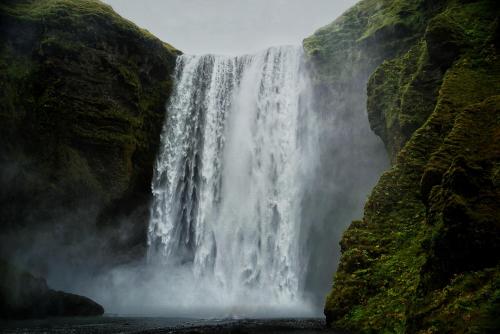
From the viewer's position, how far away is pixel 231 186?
26.6m

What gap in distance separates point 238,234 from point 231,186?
305 cm

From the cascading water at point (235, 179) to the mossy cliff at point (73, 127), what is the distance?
2089 mm

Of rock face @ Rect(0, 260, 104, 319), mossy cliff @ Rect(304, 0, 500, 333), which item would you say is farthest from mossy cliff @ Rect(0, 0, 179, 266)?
mossy cliff @ Rect(304, 0, 500, 333)

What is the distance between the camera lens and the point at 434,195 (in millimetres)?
9133

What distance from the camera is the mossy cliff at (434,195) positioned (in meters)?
7.61

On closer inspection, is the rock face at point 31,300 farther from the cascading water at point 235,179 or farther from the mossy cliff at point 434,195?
the mossy cliff at point 434,195

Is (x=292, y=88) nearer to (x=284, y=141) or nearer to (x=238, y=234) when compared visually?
(x=284, y=141)

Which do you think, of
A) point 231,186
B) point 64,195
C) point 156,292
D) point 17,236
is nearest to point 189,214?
point 231,186

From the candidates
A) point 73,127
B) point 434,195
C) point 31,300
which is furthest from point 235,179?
point 434,195

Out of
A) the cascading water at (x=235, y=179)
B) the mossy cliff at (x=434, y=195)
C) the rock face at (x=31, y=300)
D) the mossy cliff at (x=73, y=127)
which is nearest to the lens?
the mossy cliff at (x=434, y=195)

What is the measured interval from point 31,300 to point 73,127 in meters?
9.77

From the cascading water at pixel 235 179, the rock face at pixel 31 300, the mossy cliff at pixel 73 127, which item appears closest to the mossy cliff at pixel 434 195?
the cascading water at pixel 235 179

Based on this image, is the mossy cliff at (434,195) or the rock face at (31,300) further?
the rock face at (31,300)

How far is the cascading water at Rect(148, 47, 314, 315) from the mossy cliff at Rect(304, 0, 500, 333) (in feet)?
24.8
